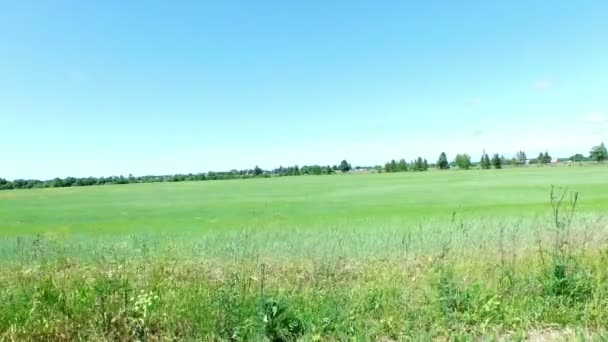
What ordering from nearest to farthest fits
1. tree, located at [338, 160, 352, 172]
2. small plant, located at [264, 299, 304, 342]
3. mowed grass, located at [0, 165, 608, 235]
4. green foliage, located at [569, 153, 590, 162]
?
small plant, located at [264, 299, 304, 342] < mowed grass, located at [0, 165, 608, 235] < green foliage, located at [569, 153, 590, 162] < tree, located at [338, 160, 352, 172]

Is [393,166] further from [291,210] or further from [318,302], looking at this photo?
[318,302]

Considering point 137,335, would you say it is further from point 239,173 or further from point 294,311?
point 239,173

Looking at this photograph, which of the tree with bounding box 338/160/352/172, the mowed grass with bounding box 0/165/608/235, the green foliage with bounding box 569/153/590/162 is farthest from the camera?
the tree with bounding box 338/160/352/172

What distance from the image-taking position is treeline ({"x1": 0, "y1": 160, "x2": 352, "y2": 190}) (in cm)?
11888

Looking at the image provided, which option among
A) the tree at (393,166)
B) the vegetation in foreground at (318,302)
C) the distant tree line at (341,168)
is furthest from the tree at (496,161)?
the vegetation in foreground at (318,302)

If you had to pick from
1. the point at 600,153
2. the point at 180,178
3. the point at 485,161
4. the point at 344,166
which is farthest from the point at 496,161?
the point at 180,178

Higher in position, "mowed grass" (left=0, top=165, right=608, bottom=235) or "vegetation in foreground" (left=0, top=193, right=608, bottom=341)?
"vegetation in foreground" (left=0, top=193, right=608, bottom=341)

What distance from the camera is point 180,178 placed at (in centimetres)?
14562

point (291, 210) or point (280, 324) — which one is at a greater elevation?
point (280, 324)

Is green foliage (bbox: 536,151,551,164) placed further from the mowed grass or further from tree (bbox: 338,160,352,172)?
the mowed grass

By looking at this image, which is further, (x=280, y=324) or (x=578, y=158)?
(x=578, y=158)

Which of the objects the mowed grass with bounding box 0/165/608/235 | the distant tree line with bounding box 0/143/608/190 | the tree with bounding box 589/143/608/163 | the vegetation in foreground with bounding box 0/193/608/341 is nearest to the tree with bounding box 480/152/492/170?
the distant tree line with bounding box 0/143/608/190

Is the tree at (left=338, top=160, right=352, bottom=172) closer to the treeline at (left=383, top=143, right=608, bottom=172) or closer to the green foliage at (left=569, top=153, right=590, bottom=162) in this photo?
the treeline at (left=383, top=143, right=608, bottom=172)

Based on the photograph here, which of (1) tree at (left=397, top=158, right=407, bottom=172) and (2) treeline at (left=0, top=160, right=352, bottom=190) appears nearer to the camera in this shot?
(2) treeline at (left=0, top=160, right=352, bottom=190)
